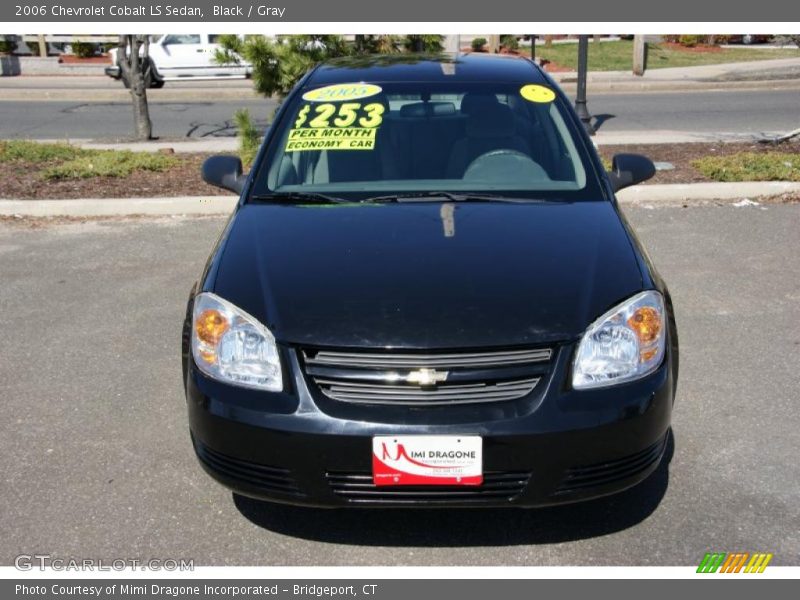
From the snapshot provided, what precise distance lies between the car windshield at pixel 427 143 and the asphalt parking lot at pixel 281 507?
1.26 meters

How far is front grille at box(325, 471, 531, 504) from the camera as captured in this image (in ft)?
9.67

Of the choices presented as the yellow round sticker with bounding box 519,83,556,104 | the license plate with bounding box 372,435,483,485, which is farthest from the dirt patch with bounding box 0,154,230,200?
the license plate with bounding box 372,435,483,485

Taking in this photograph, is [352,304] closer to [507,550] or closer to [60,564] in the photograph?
[507,550]

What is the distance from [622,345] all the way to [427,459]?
Result: 77 centimetres

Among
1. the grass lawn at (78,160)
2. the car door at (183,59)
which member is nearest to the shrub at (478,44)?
the car door at (183,59)

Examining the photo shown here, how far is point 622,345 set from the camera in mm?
3084

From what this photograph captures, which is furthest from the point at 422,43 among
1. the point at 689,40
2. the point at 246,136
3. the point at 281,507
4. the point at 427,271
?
the point at 689,40

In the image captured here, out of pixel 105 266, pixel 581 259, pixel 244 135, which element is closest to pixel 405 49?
pixel 244 135

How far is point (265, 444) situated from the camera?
9.69ft

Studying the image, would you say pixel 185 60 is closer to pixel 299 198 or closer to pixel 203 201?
pixel 203 201

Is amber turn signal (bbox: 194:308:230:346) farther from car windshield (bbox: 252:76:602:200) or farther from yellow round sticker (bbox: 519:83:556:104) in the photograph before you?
yellow round sticker (bbox: 519:83:556:104)

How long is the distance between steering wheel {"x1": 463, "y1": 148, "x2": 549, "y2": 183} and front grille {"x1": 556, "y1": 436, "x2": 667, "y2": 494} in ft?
5.06

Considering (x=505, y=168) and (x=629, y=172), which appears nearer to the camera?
(x=505, y=168)

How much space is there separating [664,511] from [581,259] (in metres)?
1.01
